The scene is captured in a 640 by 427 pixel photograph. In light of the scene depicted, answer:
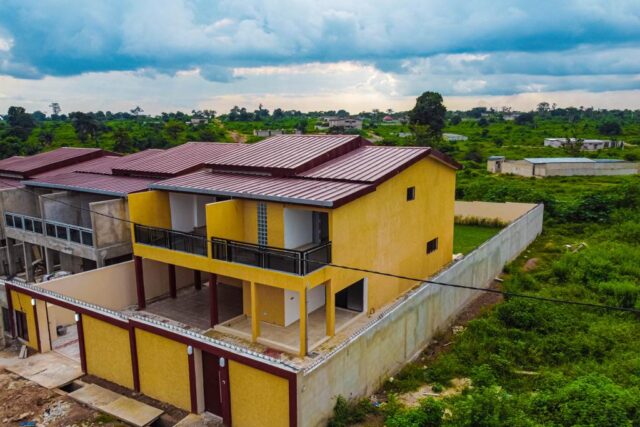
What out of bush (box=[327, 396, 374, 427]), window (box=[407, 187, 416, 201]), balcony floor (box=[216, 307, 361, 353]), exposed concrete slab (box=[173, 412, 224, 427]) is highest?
window (box=[407, 187, 416, 201])

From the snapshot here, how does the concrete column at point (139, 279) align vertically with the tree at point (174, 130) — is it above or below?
below

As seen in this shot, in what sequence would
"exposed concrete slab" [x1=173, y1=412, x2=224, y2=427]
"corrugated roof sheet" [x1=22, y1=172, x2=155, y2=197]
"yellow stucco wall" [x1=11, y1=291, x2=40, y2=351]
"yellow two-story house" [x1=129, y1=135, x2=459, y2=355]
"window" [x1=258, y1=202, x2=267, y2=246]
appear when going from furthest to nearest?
"corrugated roof sheet" [x1=22, y1=172, x2=155, y2=197], "window" [x1=258, y1=202, x2=267, y2=246], "yellow stucco wall" [x1=11, y1=291, x2=40, y2=351], "yellow two-story house" [x1=129, y1=135, x2=459, y2=355], "exposed concrete slab" [x1=173, y1=412, x2=224, y2=427]

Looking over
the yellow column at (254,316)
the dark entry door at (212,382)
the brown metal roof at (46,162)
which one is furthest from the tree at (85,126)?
the dark entry door at (212,382)

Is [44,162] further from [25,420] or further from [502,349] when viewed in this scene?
[502,349]

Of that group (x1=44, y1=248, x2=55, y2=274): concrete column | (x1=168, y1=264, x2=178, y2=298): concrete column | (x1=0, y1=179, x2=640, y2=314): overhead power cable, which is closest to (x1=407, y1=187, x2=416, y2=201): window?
(x1=0, y1=179, x2=640, y2=314): overhead power cable

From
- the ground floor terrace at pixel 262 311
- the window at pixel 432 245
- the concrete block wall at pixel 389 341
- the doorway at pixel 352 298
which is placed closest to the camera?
the concrete block wall at pixel 389 341

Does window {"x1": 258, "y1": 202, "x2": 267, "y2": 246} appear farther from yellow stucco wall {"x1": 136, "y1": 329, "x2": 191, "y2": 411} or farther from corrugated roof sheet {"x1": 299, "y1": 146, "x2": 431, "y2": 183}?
yellow stucco wall {"x1": 136, "y1": 329, "x2": 191, "y2": 411}

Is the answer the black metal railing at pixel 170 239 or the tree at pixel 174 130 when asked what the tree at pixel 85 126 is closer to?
the tree at pixel 174 130
